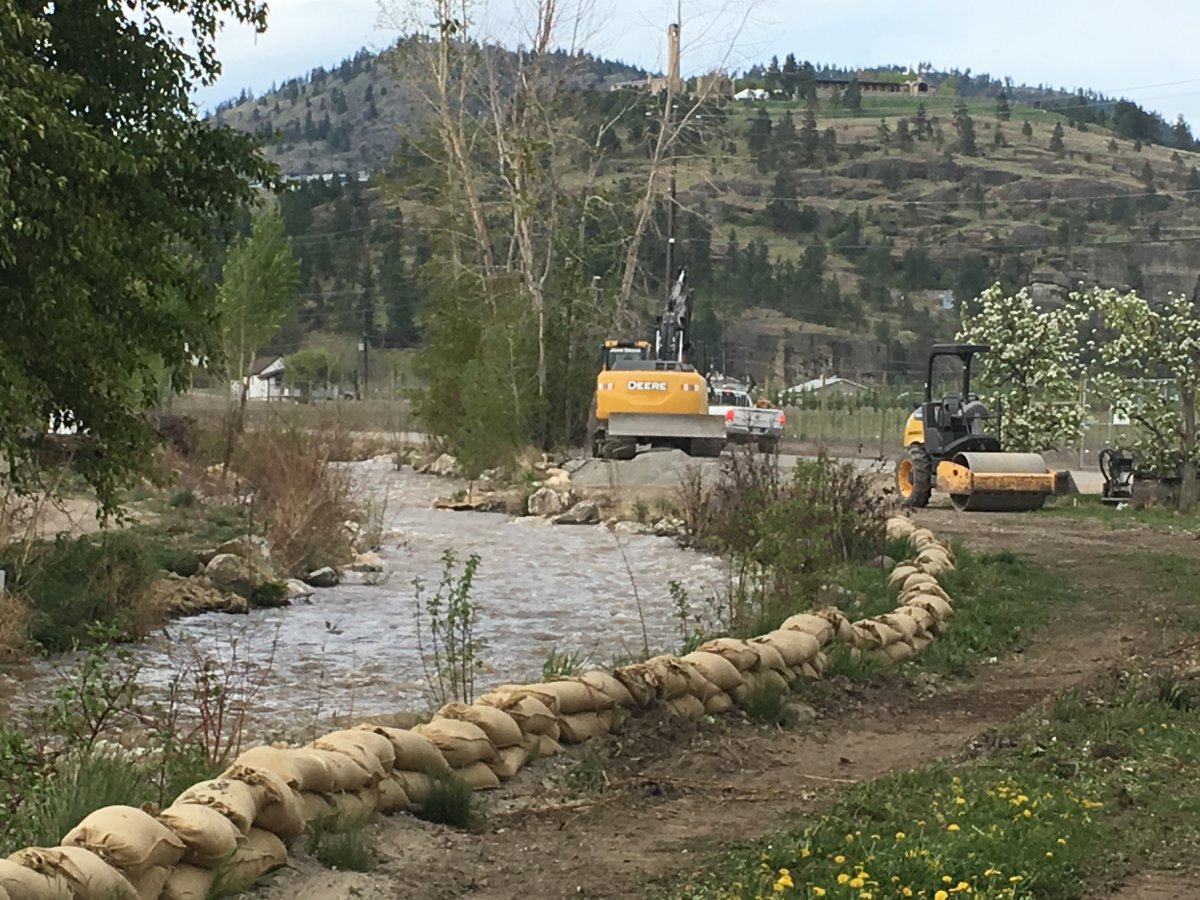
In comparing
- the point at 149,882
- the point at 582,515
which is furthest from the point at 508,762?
the point at 582,515

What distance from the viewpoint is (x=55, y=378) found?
1220cm

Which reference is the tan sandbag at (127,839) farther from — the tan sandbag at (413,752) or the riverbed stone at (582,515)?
the riverbed stone at (582,515)

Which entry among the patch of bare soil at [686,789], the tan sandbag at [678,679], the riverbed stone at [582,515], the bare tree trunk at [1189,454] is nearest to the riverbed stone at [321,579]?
the patch of bare soil at [686,789]

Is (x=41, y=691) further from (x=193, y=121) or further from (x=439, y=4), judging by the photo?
(x=439, y=4)

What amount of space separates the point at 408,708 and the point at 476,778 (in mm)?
3856

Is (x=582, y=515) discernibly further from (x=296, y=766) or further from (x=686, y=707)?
(x=296, y=766)

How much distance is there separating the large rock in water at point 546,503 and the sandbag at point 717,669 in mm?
19652

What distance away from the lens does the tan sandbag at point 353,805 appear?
6602 mm

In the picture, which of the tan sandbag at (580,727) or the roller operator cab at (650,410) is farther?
the roller operator cab at (650,410)

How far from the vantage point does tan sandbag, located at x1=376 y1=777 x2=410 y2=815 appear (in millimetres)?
7020

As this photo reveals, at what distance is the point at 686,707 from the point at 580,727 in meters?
0.94

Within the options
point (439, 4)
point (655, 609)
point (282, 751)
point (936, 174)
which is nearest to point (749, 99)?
point (936, 174)

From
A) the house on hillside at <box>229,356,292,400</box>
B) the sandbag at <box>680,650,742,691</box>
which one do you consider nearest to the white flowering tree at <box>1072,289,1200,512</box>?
the sandbag at <box>680,650,742,691</box>

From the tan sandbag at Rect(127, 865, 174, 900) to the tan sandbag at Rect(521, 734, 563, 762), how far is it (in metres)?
2.96
